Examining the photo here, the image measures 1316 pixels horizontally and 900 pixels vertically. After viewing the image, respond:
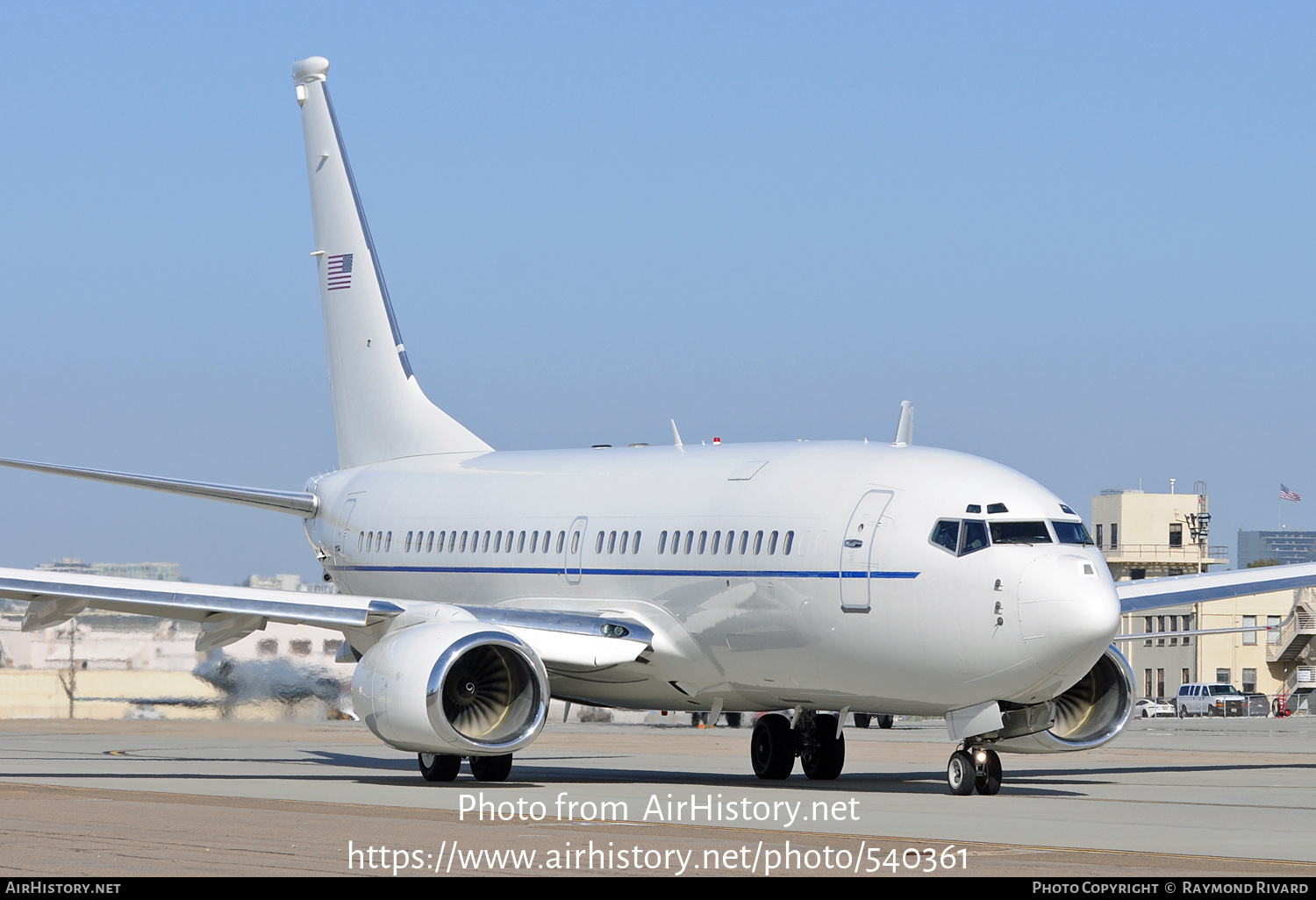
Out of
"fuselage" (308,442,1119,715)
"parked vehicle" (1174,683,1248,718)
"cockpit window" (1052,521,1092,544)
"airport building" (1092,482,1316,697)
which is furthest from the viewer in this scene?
"airport building" (1092,482,1316,697)

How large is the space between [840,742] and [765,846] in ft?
34.3

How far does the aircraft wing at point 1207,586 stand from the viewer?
2511 centimetres

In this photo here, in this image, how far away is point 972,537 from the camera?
2050 centimetres

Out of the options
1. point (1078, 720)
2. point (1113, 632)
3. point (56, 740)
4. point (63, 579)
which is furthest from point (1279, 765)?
point (56, 740)

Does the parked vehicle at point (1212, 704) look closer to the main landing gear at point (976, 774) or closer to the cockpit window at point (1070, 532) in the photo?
the main landing gear at point (976, 774)

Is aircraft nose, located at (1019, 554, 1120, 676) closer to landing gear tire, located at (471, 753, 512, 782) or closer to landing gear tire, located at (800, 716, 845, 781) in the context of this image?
landing gear tire, located at (800, 716, 845, 781)

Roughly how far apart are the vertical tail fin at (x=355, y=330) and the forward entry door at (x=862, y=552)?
11446mm

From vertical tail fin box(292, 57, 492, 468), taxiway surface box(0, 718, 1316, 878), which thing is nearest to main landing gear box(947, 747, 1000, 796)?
taxiway surface box(0, 718, 1316, 878)

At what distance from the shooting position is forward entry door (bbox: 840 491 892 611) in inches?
831

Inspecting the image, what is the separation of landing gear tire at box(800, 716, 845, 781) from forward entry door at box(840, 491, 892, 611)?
13.2 feet

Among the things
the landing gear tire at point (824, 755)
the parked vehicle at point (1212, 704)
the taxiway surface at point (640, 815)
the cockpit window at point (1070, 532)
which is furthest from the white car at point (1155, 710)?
the cockpit window at point (1070, 532)

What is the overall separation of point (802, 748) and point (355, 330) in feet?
41.9

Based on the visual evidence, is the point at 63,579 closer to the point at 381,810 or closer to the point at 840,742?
the point at 381,810

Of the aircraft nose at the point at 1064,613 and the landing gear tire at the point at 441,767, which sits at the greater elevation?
the aircraft nose at the point at 1064,613
